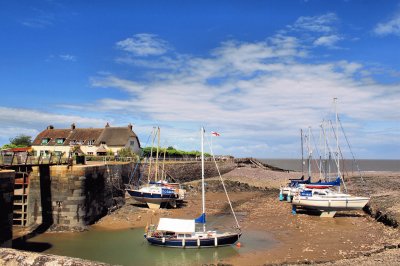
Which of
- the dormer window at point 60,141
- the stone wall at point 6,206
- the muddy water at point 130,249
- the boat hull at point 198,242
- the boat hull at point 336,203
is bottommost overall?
the muddy water at point 130,249

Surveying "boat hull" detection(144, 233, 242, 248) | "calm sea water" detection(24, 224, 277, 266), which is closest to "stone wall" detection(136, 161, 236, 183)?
"calm sea water" detection(24, 224, 277, 266)

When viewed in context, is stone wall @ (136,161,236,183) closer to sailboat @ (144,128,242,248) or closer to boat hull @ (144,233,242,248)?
sailboat @ (144,128,242,248)

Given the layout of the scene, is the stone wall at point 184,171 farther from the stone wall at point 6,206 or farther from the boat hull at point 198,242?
the stone wall at point 6,206

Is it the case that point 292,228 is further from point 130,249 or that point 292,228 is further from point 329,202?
point 130,249

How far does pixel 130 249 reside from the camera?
84.6 ft

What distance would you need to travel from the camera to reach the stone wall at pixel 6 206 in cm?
2017

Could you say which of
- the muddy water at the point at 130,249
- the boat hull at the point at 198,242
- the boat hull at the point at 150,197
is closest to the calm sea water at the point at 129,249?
the muddy water at the point at 130,249

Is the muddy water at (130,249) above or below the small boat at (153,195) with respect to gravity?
below

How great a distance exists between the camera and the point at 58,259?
6.85 metres

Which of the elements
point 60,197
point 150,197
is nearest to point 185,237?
point 60,197

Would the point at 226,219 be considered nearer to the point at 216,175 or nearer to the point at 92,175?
the point at 92,175

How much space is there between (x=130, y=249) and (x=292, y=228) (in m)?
15.1

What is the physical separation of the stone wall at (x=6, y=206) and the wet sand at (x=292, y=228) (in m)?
12.6

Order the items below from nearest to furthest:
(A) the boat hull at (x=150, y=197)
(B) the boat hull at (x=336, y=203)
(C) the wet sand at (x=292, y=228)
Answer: (C) the wet sand at (x=292, y=228) < (B) the boat hull at (x=336, y=203) < (A) the boat hull at (x=150, y=197)
